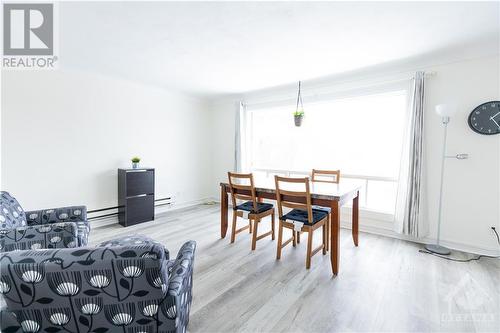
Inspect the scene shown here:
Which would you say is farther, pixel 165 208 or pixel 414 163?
pixel 165 208

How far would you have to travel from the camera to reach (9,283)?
90 centimetres

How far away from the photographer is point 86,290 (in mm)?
959

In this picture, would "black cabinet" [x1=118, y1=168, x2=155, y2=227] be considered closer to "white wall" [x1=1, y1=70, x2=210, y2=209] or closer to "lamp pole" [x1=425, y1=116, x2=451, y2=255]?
"white wall" [x1=1, y1=70, x2=210, y2=209]

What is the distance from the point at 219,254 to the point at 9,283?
6.67 feet

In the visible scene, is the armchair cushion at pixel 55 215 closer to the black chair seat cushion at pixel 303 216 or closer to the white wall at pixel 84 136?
the white wall at pixel 84 136

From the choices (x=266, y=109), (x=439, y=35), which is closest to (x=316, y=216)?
(x=439, y=35)

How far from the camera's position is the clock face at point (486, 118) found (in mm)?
2658

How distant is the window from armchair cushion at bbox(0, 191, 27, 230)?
141 inches

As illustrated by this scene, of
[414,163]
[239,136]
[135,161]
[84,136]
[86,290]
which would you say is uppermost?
[239,136]

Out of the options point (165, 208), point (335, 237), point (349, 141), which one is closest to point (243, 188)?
point (335, 237)

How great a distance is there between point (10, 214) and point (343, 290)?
2.85 metres

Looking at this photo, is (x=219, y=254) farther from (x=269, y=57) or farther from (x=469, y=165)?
(x=469, y=165)

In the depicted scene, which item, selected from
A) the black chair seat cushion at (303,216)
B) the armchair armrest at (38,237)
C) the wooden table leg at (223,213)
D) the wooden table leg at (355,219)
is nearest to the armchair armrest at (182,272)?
the armchair armrest at (38,237)

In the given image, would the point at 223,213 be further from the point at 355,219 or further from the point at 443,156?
the point at 443,156
